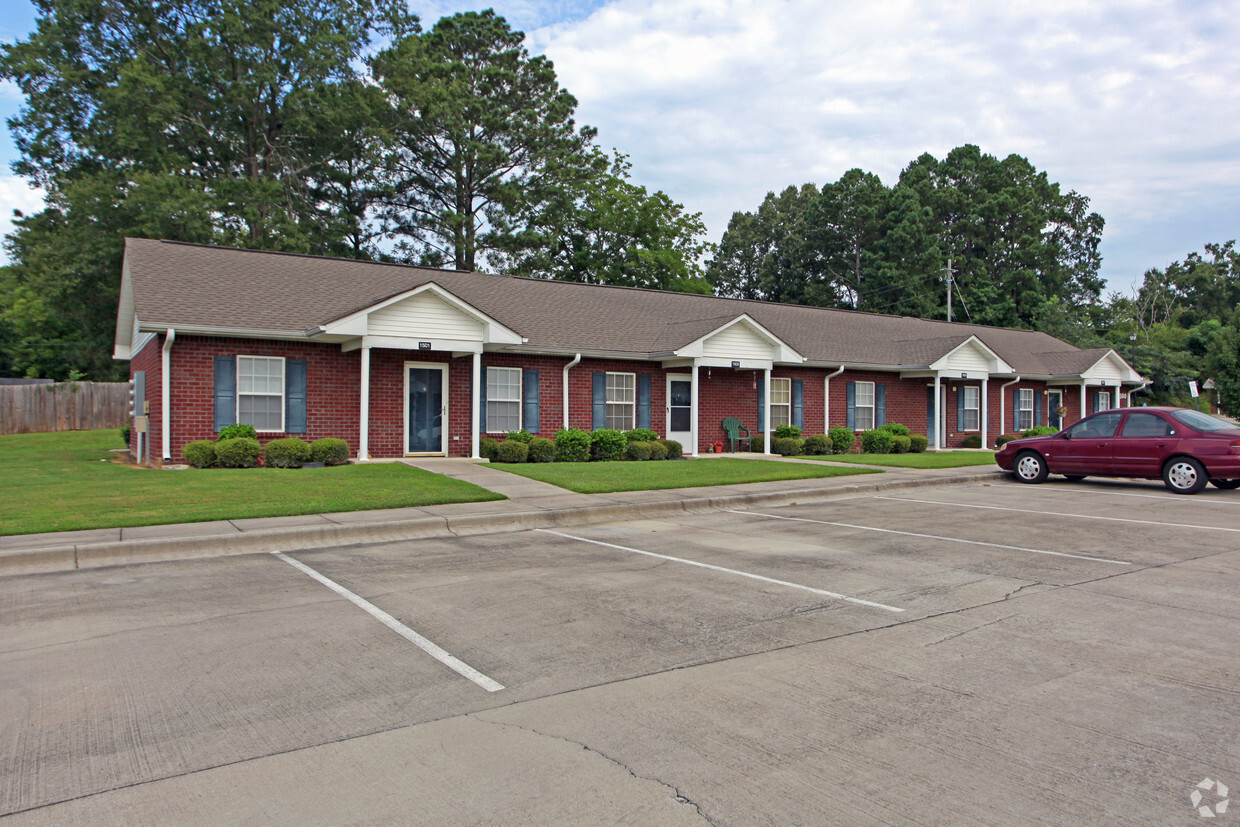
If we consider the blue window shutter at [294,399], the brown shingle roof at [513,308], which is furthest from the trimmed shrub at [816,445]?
the blue window shutter at [294,399]

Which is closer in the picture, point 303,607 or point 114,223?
point 303,607

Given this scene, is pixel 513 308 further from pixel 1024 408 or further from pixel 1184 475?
pixel 1024 408

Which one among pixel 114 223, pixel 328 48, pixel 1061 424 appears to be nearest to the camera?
pixel 114 223

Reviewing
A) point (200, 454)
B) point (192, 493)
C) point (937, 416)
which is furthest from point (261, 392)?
point (937, 416)

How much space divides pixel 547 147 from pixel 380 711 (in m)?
45.5

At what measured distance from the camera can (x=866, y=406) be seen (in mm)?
28500

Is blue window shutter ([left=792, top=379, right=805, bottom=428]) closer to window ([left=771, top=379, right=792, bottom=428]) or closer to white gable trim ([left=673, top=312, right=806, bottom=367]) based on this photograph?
window ([left=771, top=379, right=792, bottom=428])

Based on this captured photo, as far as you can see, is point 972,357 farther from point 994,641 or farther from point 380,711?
point 380,711

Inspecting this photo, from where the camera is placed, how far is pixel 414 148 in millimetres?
44656

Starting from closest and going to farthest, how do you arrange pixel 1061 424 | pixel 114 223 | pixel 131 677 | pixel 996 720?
1. pixel 996 720
2. pixel 131 677
3. pixel 114 223
4. pixel 1061 424

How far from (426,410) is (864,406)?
51.1 ft

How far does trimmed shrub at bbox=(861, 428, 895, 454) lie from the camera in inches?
1037

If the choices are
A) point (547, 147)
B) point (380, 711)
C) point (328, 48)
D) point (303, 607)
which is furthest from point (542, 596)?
point (547, 147)

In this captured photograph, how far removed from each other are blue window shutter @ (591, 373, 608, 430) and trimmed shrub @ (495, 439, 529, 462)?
10.9 ft
